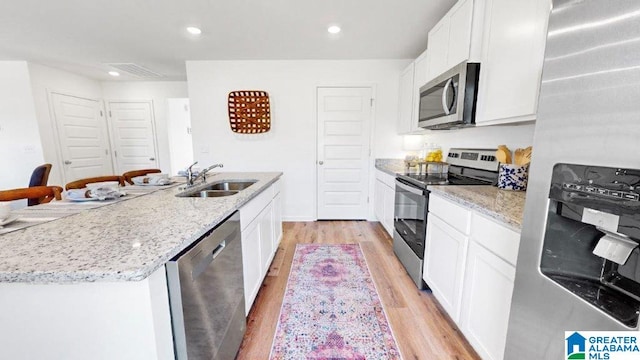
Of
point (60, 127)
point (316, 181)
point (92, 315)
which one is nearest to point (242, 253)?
point (92, 315)

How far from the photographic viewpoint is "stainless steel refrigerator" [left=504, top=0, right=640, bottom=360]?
1.93 feet

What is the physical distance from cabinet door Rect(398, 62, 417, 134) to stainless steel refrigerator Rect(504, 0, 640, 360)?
2468mm

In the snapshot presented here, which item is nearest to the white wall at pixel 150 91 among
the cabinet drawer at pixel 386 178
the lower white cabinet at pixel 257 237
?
the lower white cabinet at pixel 257 237

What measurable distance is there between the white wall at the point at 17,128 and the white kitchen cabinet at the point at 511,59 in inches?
234

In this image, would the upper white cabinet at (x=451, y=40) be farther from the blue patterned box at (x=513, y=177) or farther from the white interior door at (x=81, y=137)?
the white interior door at (x=81, y=137)

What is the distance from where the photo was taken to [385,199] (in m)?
3.19

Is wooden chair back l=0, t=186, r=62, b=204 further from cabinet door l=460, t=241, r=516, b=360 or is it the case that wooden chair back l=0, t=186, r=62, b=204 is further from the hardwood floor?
cabinet door l=460, t=241, r=516, b=360

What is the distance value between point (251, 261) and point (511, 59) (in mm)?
2041

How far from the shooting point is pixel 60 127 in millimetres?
4145

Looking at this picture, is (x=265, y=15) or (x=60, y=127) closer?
(x=265, y=15)

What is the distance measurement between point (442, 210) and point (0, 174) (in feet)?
20.4

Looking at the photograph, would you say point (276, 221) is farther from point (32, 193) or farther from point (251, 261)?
point (32, 193)

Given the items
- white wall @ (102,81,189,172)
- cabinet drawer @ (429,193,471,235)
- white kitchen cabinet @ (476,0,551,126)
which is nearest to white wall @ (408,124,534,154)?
white kitchen cabinet @ (476,0,551,126)

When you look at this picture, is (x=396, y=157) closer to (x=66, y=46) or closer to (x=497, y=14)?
(x=497, y=14)
